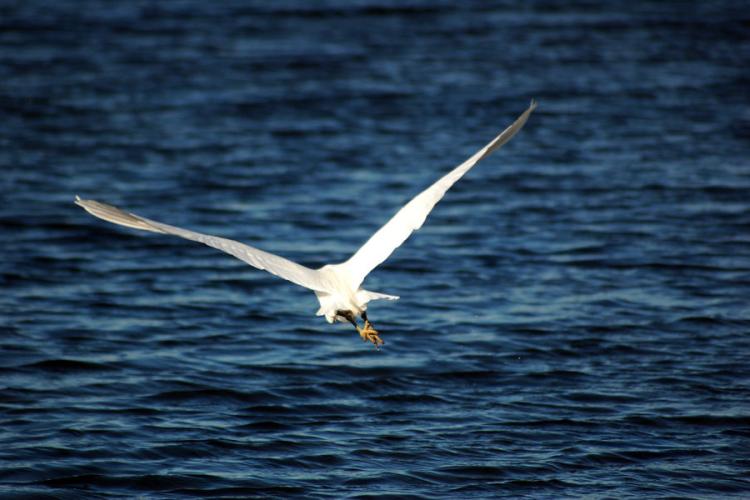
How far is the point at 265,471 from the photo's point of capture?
25.3ft

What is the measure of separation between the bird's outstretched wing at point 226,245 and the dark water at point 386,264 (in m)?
1.52

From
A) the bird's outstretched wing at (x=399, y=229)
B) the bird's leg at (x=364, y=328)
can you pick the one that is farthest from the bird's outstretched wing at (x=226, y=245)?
the bird's outstretched wing at (x=399, y=229)

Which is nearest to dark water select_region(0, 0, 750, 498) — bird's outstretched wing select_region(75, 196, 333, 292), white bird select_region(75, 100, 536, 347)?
white bird select_region(75, 100, 536, 347)


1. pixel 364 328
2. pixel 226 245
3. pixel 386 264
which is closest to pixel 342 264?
pixel 364 328

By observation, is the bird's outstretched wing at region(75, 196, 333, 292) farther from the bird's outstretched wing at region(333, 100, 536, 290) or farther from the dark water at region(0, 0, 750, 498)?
the dark water at region(0, 0, 750, 498)

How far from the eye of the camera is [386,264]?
12.8 m

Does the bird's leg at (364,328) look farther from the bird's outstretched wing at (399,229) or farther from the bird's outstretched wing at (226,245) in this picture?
the bird's outstretched wing at (399,229)

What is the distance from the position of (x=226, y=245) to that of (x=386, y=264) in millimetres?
6539

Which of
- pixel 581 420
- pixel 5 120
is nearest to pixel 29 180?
pixel 5 120

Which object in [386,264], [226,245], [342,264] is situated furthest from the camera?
[386,264]

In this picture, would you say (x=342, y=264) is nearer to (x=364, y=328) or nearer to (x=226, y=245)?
(x=364, y=328)

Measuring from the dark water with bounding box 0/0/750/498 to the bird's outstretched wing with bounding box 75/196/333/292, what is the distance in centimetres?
152

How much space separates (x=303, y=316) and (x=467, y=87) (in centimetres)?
933

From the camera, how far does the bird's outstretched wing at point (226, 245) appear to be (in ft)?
20.3
